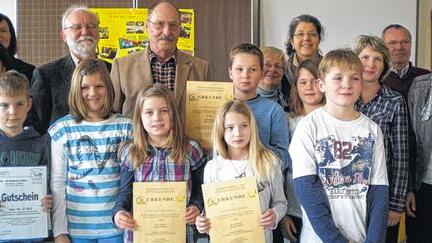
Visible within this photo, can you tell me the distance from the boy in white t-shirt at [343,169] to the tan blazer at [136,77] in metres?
0.94

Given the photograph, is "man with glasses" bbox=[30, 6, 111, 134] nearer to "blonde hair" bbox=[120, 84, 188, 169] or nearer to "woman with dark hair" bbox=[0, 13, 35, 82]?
"woman with dark hair" bbox=[0, 13, 35, 82]

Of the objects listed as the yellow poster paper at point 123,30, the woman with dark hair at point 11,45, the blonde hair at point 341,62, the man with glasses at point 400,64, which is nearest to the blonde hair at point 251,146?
the blonde hair at point 341,62

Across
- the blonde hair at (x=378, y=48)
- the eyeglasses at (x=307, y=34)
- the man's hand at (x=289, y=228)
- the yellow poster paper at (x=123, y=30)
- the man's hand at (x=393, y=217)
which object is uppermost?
the yellow poster paper at (x=123, y=30)

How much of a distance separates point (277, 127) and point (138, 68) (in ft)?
3.11

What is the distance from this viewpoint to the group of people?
93.1 inches

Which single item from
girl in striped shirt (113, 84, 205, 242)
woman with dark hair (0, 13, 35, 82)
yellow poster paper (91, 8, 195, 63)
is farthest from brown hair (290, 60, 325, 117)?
yellow poster paper (91, 8, 195, 63)

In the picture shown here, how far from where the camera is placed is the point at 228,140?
8.50 feet

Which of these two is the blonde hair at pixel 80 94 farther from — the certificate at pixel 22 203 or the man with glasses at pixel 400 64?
the man with glasses at pixel 400 64

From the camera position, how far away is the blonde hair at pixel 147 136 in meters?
2.59

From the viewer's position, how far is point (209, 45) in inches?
209

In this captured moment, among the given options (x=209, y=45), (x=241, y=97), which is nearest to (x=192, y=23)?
(x=209, y=45)

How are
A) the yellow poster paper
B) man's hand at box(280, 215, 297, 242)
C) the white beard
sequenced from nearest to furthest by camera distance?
man's hand at box(280, 215, 297, 242), the white beard, the yellow poster paper

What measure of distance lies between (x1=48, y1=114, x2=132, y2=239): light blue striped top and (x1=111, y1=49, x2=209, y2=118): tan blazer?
0.39 metres

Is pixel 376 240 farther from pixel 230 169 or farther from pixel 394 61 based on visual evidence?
pixel 394 61
